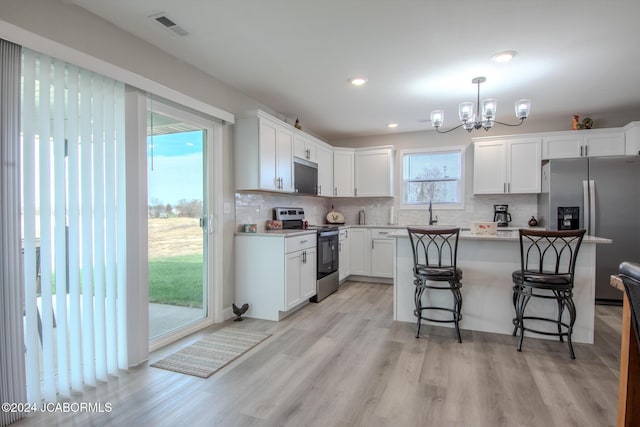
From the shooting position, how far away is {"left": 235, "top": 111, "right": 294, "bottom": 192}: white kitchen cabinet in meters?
3.54

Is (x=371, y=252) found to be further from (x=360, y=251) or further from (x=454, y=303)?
(x=454, y=303)

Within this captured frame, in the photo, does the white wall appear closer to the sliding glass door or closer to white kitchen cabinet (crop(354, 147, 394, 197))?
the sliding glass door

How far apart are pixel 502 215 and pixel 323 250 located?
2.91 m

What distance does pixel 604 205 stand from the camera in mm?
4121

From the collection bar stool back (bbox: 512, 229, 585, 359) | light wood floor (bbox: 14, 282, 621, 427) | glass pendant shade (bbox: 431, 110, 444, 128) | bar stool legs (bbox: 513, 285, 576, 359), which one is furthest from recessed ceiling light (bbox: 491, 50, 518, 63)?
light wood floor (bbox: 14, 282, 621, 427)

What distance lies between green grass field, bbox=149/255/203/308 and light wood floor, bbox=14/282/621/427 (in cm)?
40

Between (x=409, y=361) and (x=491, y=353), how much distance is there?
2.39ft

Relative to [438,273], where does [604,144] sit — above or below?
above

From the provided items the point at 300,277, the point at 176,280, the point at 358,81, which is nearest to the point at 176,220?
the point at 176,280

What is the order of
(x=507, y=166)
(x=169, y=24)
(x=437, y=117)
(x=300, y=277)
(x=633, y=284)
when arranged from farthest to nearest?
(x=507, y=166) → (x=300, y=277) → (x=437, y=117) → (x=169, y=24) → (x=633, y=284)

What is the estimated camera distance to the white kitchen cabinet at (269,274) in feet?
11.3

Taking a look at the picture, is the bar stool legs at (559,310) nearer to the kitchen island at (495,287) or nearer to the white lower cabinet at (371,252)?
the kitchen island at (495,287)

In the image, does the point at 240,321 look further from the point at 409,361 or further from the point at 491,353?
the point at 491,353

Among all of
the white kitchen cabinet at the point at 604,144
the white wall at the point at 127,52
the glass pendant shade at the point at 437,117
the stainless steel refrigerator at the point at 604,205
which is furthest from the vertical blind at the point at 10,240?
the white kitchen cabinet at the point at 604,144
